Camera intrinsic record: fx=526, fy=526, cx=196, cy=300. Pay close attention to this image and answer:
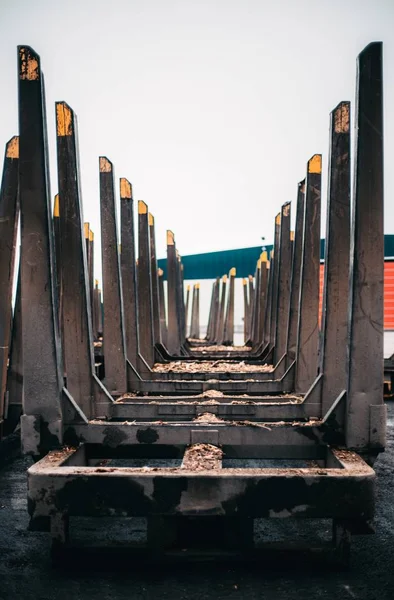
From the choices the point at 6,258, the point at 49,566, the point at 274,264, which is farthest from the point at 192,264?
the point at 49,566

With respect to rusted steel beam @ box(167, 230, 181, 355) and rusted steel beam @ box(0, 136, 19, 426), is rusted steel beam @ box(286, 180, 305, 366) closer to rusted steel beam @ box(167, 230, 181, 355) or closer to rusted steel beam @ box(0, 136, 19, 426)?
rusted steel beam @ box(0, 136, 19, 426)

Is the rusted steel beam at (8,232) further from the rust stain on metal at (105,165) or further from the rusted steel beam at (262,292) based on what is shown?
the rusted steel beam at (262,292)

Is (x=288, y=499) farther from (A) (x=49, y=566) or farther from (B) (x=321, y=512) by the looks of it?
(A) (x=49, y=566)

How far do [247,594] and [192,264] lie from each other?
1353 inches

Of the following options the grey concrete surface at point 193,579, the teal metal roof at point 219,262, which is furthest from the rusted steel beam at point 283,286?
the teal metal roof at point 219,262

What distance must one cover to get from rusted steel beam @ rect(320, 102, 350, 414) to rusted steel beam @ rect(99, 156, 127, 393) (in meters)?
2.06

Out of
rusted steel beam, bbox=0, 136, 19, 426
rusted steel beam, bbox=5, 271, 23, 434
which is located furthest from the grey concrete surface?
rusted steel beam, bbox=0, 136, 19, 426

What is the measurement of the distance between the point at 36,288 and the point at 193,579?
1788mm

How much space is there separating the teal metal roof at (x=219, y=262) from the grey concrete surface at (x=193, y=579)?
31.9m

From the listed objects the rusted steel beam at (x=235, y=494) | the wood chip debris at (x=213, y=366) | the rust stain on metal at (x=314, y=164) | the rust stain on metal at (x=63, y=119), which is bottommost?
the wood chip debris at (x=213, y=366)

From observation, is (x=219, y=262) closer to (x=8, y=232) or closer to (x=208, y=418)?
(x=8, y=232)

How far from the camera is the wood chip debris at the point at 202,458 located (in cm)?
269

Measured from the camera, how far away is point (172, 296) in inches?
414

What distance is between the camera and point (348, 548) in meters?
2.64
